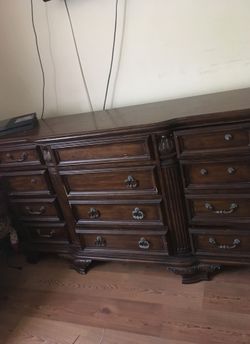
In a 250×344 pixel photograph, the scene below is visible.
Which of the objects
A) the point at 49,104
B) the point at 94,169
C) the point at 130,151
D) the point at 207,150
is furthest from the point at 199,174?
the point at 49,104

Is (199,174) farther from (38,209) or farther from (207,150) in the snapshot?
(38,209)

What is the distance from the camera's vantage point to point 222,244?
4.95 feet

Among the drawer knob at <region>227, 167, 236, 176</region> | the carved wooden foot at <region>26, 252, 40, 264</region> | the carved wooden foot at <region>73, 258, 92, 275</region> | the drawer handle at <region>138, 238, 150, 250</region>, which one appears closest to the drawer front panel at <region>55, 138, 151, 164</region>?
the drawer knob at <region>227, 167, 236, 176</region>

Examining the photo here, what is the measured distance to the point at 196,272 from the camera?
1594 millimetres

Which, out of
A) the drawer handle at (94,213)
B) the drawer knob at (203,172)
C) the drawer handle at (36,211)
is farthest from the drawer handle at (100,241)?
the drawer knob at (203,172)

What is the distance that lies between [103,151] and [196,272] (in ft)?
2.44

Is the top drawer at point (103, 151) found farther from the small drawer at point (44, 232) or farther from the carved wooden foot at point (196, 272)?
the carved wooden foot at point (196, 272)

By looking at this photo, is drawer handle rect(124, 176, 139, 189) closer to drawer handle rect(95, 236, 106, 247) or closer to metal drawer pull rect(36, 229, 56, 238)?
drawer handle rect(95, 236, 106, 247)

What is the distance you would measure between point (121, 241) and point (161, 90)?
83 cm

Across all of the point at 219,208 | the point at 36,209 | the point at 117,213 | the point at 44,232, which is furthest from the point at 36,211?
the point at 219,208

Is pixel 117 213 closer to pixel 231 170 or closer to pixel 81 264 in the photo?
pixel 81 264

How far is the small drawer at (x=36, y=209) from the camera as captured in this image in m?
1.77

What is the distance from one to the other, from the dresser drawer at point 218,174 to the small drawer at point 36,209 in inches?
29.4

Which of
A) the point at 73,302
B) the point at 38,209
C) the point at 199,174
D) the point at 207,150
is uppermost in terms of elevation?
the point at 207,150
